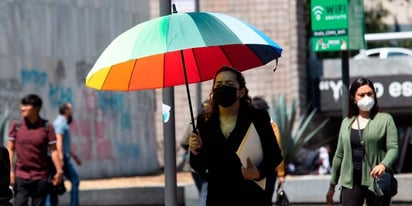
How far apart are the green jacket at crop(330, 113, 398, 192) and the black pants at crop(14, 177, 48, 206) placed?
14.6ft

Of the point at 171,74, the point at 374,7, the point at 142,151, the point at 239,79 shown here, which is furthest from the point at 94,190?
the point at 374,7

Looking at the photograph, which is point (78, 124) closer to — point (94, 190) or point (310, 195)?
point (94, 190)

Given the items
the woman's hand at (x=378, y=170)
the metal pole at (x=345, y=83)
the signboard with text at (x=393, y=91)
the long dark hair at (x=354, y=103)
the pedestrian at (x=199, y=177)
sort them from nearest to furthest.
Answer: the woman's hand at (x=378, y=170)
the long dark hair at (x=354, y=103)
the pedestrian at (x=199, y=177)
the metal pole at (x=345, y=83)
the signboard with text at (x=393, y=91)

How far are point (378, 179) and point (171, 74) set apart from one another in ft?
6.51

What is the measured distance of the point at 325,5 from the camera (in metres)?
13.3

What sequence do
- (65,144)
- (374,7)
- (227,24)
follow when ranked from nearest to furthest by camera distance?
(227,24) < (65,144) < (374,7)

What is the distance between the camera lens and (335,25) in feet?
43.3

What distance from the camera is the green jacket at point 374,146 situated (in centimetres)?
1010

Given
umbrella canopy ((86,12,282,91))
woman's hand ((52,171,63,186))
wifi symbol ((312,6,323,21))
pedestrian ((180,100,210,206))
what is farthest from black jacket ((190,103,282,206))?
woman's hand ((52,171,63,186))

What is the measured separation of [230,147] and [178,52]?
1543 mm

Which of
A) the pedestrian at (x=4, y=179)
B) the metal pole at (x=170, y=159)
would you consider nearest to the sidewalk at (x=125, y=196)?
the metal pole at (x=170, y=159)

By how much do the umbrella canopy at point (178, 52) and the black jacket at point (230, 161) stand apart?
2.17ft

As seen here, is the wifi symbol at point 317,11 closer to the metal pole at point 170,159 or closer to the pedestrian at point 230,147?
the metal pole at point 170,159

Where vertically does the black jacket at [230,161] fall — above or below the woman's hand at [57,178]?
above
